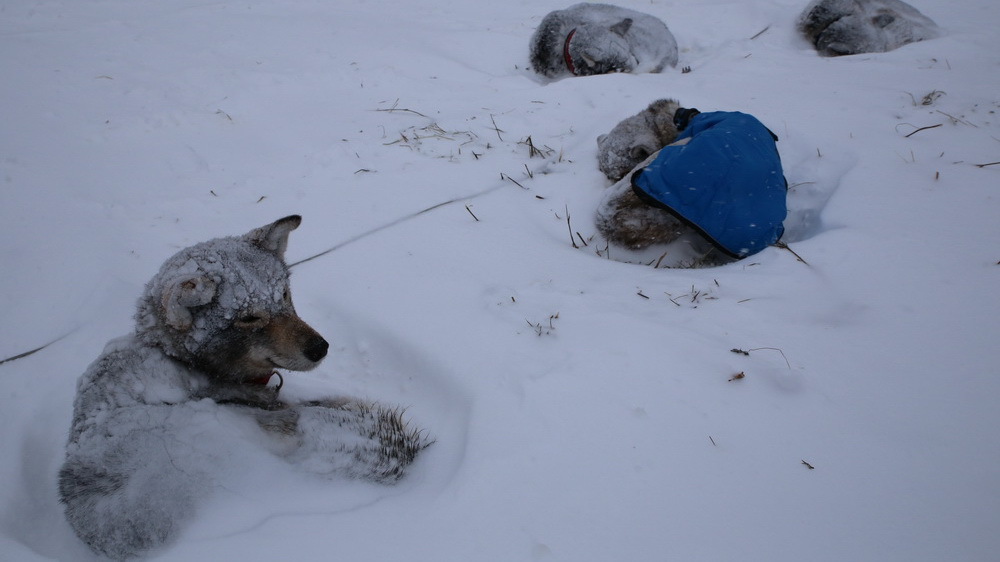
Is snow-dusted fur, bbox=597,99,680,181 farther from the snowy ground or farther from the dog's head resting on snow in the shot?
the dog's head resting on snow

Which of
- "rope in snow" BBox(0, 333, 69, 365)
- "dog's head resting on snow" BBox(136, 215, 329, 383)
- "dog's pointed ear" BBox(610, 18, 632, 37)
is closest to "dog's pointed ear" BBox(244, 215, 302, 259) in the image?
"dog's head resting on snow" BBox(136, 215, 329, 383)

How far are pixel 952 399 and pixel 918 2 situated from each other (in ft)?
27.1

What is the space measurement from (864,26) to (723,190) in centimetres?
521

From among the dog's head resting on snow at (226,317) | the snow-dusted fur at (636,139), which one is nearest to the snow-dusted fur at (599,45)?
the snow-dusted fur at (636,139)

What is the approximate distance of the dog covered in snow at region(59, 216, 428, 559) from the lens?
190 cm

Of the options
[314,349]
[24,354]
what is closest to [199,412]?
[314,349]

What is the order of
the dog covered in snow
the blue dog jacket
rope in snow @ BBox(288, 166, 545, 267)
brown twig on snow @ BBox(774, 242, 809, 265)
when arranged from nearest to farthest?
the dog covered in snow, brown twig on snow @ BBox(774, 242, 809, 265), the blue dog jacket, rope in snow @ BBox(288, 166, 545, 267)

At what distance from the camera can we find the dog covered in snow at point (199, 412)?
1904 millimetres

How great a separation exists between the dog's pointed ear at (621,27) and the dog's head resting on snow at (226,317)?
559cm

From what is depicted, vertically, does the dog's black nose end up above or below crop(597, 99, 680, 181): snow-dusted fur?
above

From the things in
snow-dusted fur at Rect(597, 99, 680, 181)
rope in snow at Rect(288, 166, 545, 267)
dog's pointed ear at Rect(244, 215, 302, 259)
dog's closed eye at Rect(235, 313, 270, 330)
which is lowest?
rope in snow at Rect(288, 166, 545, 267)

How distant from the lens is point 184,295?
2049 millimetres

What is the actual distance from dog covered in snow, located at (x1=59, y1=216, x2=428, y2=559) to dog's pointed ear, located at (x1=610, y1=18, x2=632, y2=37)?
5387 mm

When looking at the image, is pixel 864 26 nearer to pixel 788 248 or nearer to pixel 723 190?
pixel 723 190
